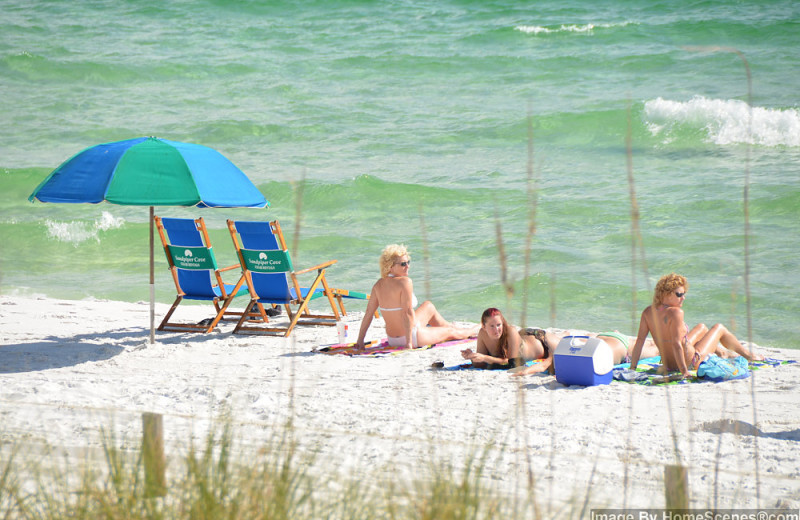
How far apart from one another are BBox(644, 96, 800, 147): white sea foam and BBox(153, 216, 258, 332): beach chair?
1205cm

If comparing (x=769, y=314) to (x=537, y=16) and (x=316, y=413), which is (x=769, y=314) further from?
(x=537, y=16)

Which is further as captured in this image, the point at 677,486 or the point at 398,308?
the point at 398,308

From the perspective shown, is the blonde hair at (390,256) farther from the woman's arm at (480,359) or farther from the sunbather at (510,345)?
the woman's arm at (480,359)

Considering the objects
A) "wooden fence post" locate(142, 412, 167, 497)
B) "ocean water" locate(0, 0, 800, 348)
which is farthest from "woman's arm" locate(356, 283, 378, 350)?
"wooden fence post" locate(142, 412, 167, 497)

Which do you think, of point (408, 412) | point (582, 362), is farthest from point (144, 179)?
point (582, 362)

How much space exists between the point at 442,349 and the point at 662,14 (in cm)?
1866

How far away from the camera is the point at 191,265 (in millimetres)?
6961

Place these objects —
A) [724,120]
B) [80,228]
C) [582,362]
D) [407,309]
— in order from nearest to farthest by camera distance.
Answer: [582,362] → [407,309] → [80,228] → [724,120]

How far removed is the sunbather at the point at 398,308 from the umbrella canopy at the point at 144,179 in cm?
114

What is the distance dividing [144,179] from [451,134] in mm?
12101

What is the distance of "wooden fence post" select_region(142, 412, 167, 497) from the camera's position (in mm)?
2336

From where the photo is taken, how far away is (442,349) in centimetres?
630

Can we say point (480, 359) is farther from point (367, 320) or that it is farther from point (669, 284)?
point (669, 284)

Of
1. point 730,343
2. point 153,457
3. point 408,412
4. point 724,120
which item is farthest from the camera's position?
point 724,120
